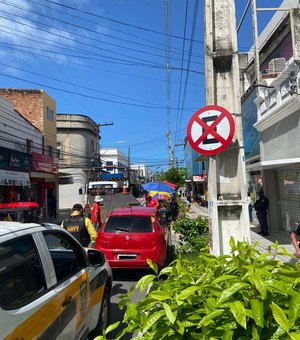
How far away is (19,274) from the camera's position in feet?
9.14

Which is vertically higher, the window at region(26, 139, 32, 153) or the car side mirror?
the window at region(26, 139, 32, 153)

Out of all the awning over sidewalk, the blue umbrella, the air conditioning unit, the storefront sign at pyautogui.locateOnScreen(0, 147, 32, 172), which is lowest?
the blue umbrella

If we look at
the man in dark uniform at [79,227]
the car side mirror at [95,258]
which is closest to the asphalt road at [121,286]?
the car side mirror at [95,258]

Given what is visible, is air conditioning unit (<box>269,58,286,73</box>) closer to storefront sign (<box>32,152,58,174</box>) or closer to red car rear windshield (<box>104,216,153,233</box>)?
red car rear windshield (<box>104,216,153,233</box>)

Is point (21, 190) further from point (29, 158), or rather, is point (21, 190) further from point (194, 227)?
point (194, 227)

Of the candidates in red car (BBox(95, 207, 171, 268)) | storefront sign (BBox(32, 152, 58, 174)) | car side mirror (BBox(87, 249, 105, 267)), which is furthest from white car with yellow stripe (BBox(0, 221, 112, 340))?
storefront sign (BBox(32, 152, 58, 174))

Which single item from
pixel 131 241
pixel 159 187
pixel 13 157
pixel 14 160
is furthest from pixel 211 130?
pixel 14 160

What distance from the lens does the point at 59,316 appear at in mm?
3082

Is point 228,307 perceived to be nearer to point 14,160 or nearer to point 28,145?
point 14,160

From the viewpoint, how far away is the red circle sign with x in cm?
477

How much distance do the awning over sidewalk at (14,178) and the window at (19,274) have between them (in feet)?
61.0

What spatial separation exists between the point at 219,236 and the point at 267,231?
31.8 feet

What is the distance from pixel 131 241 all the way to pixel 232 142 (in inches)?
160

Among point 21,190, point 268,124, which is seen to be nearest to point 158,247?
point 268,124
